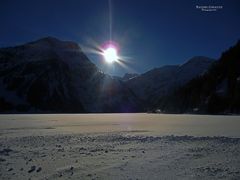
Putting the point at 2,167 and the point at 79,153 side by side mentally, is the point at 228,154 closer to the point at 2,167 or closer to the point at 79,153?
the point at 79,153

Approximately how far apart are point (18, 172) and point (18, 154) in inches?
188

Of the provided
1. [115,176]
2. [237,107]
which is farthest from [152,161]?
[237,107]

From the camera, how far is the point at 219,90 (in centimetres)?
15200

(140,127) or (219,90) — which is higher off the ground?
(219,90)

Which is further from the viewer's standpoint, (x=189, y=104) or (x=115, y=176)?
(x=189, y=104)

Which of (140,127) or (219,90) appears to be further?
(219,90)

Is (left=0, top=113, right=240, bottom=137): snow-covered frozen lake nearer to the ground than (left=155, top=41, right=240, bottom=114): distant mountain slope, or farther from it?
nearer to the ground

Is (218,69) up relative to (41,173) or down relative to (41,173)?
up

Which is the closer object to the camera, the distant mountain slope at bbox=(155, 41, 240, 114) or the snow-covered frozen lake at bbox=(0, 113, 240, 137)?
the snow-covered frozen lake at bbox=(0, 113, 240, 137)

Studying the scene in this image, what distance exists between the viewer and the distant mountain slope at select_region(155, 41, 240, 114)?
464 feet

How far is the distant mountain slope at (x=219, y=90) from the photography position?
14138 cm

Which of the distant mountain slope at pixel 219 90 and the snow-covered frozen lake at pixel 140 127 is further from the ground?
the distant mountain slope at pixel 219 90

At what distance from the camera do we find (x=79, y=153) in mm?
16719

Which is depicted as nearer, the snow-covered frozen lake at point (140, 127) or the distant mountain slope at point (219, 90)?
the snow-covered frozen lake at point (140, 127)
